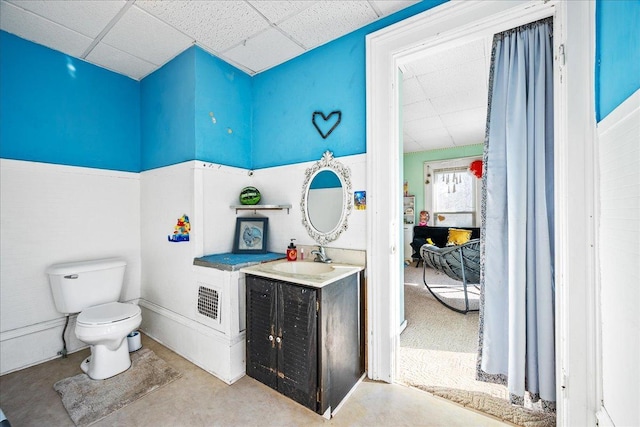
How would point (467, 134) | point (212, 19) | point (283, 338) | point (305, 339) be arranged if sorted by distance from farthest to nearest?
1. point (467, 134)
2. point (212, 19)
3. point (283, 338)
4. point (305, 339)

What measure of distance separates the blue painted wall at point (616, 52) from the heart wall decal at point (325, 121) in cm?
147

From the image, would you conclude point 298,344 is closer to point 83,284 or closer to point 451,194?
point 83,284

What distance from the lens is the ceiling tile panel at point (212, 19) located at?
71.7 inches

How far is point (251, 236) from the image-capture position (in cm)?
254

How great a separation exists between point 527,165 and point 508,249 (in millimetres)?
537

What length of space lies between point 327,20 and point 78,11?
5.81ft

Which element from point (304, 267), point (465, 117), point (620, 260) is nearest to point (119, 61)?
point (304, 267)

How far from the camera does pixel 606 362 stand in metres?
1.09

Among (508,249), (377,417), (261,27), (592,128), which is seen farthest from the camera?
(261,27)

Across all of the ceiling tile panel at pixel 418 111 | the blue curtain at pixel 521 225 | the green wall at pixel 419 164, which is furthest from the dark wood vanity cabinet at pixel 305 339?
the green wall at pixel 419 164

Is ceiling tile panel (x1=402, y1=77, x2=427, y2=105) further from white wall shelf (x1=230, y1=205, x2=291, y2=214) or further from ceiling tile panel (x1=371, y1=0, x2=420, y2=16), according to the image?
white wall shelf (x1=230, y1=205, x2=291, y2=214)

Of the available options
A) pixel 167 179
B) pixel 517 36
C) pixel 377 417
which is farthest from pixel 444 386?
pixel 167 179

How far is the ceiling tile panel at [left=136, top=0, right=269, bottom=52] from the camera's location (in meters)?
1.82

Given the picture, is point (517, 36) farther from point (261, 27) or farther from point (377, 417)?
point (377, 417)
